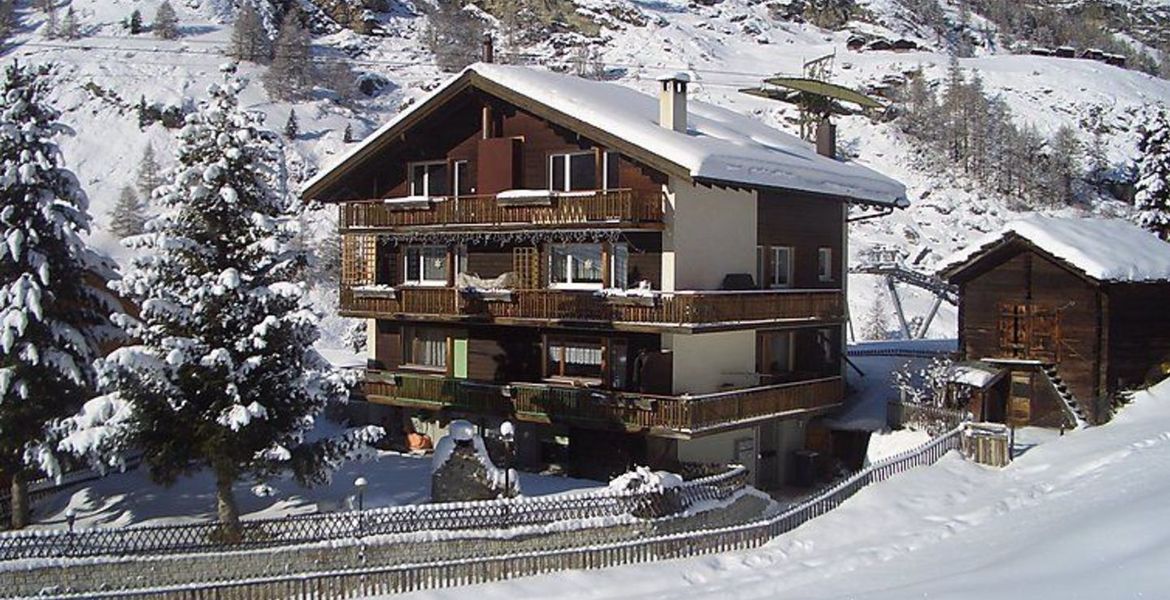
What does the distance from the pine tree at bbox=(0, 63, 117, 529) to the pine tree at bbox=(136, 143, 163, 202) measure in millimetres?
55657

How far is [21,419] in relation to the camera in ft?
72.1

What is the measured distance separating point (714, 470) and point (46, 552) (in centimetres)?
1363

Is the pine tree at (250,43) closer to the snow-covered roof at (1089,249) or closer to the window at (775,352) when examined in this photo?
the window at (775,352)

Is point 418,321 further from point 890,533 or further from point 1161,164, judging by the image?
point 1161,164

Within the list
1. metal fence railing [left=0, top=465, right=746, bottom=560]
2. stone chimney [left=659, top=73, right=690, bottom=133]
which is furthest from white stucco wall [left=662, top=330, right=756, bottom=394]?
stone chimney [left=659, top=73, right=690, bottom=133]

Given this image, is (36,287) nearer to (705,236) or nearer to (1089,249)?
(705,236)

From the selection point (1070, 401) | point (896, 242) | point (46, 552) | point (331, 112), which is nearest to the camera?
point (46, 552)

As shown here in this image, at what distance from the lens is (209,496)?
25.1 m

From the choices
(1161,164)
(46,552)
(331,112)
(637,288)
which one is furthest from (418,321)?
(331,112)

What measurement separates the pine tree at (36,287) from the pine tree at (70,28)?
90416 millimetres

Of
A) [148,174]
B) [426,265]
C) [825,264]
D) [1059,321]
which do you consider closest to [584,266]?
[426,265]

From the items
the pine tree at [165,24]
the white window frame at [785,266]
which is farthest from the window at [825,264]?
the pine tree at [165,24]

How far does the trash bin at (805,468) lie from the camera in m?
29.6

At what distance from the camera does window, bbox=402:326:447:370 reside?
104 feet
